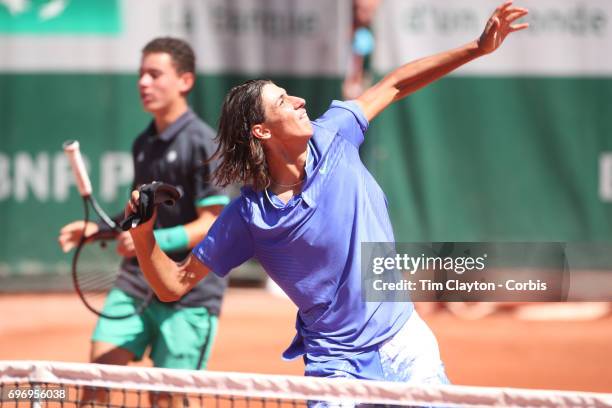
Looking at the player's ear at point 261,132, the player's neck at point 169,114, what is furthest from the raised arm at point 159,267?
the player's neck at point 169,114

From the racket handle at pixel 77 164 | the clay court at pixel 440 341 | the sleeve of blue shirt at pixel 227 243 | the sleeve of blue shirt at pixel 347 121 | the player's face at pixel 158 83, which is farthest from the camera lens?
the clay court at pixel 440 341

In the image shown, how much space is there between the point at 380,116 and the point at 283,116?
5.92 meters

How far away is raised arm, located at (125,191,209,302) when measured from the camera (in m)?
3.19

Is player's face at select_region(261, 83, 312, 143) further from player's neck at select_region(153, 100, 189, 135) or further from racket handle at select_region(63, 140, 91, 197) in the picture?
player's neck at select_region(153, 100, 189, 135)

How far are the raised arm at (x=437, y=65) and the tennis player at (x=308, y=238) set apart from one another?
29 centimetres

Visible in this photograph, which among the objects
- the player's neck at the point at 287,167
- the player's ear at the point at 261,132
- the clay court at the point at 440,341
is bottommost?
the clay court at the point at 440,341

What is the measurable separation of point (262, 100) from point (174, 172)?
53.9 inches

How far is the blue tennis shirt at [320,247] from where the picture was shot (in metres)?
3.16

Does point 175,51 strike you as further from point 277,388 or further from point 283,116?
point 277,388

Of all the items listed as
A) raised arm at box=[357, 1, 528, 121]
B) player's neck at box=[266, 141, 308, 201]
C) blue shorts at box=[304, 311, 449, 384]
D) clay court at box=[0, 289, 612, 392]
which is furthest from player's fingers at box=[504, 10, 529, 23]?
clay court at box=[0, 289, 612, 392]

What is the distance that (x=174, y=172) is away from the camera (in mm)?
4555

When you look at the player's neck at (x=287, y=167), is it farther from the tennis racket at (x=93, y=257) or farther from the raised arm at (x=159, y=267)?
the tennis racket at (x=93, y=257)

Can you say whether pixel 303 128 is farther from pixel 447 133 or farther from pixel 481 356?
pixel 447 133

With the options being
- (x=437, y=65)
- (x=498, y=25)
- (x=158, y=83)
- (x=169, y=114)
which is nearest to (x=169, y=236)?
(x=169, y=114)
